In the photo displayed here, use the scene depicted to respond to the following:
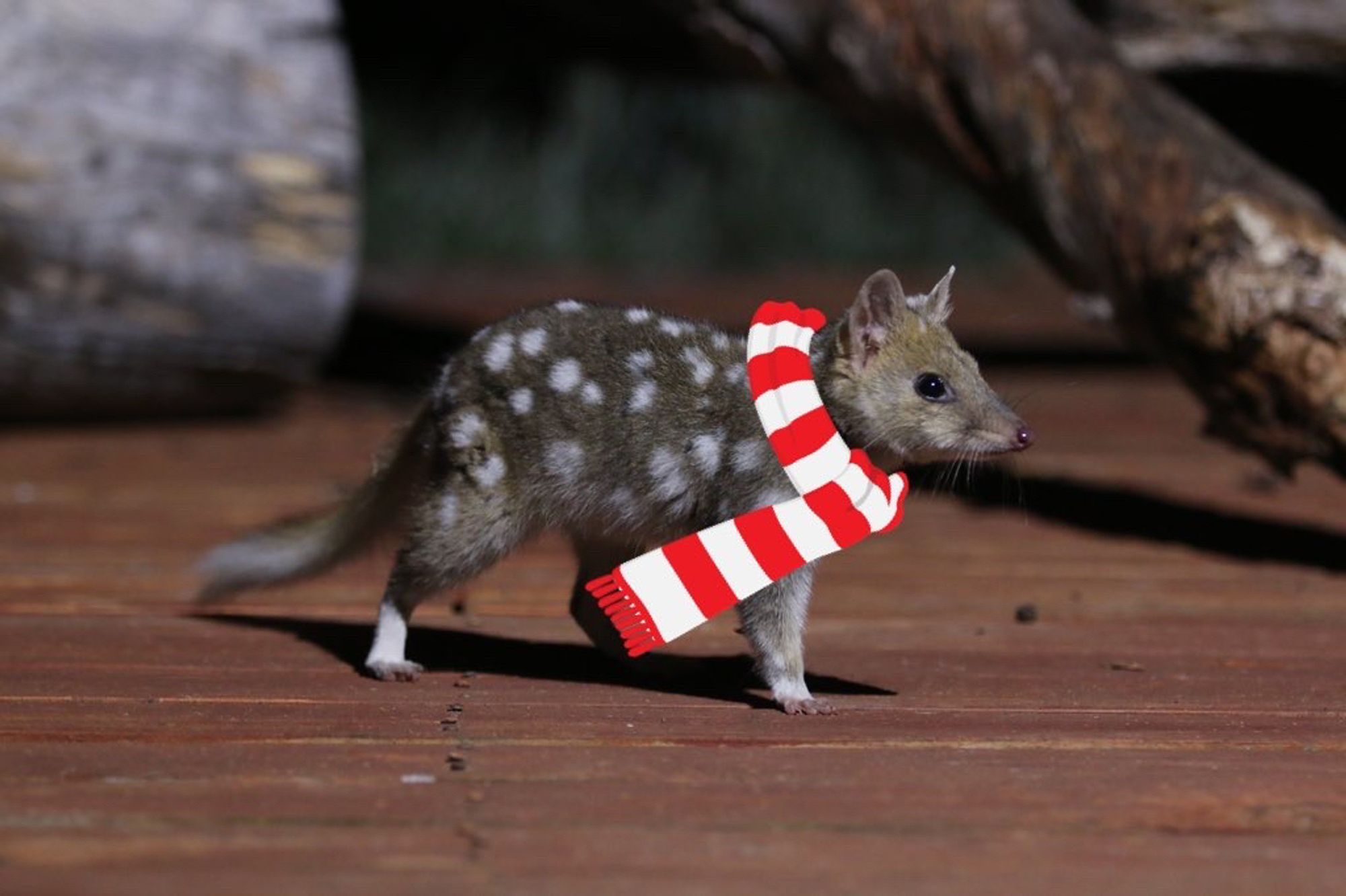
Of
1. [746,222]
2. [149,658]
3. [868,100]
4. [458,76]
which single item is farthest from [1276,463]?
[458,76]

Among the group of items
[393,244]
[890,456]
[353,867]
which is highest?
[890,456]

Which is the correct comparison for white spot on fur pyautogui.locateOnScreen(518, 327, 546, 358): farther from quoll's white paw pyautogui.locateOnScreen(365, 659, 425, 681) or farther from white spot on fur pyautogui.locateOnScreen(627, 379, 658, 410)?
quoll's white paw pyautogui.locateOnScreen(365, 659, 425, 681)

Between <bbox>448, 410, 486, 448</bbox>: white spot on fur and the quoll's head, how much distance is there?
0.62 metres

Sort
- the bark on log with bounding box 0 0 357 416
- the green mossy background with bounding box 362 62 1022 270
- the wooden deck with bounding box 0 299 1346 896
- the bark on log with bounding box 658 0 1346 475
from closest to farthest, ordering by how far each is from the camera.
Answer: the wooden deck with bounding box 0 299 1346 896 < the bark on log with bounding box 658 0 1346 475 < the bark on log with bounding box 0 0 357 416 < the green mossy background with bounding box 362 62 1022 270

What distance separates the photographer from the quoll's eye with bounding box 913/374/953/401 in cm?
322

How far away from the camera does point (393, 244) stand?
42.6ft

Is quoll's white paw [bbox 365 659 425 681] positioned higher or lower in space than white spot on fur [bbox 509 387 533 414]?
lower

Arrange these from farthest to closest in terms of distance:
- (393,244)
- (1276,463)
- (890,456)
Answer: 1. (393,244)
2. (1276,463)
3. (890,456)

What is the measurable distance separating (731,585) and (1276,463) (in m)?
2.04

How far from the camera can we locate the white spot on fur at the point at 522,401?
3316 millimetres

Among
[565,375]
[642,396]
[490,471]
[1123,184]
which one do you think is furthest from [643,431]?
[1123,184]

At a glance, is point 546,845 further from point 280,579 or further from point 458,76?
point 458,76

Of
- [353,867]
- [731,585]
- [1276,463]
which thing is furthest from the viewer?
[1276,463]

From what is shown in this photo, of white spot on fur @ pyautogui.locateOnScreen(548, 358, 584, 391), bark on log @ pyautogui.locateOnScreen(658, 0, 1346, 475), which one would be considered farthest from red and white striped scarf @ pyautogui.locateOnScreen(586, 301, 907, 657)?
bark on log @ pyautogui.locateOnScreen(658, 0, 1346, 475)
